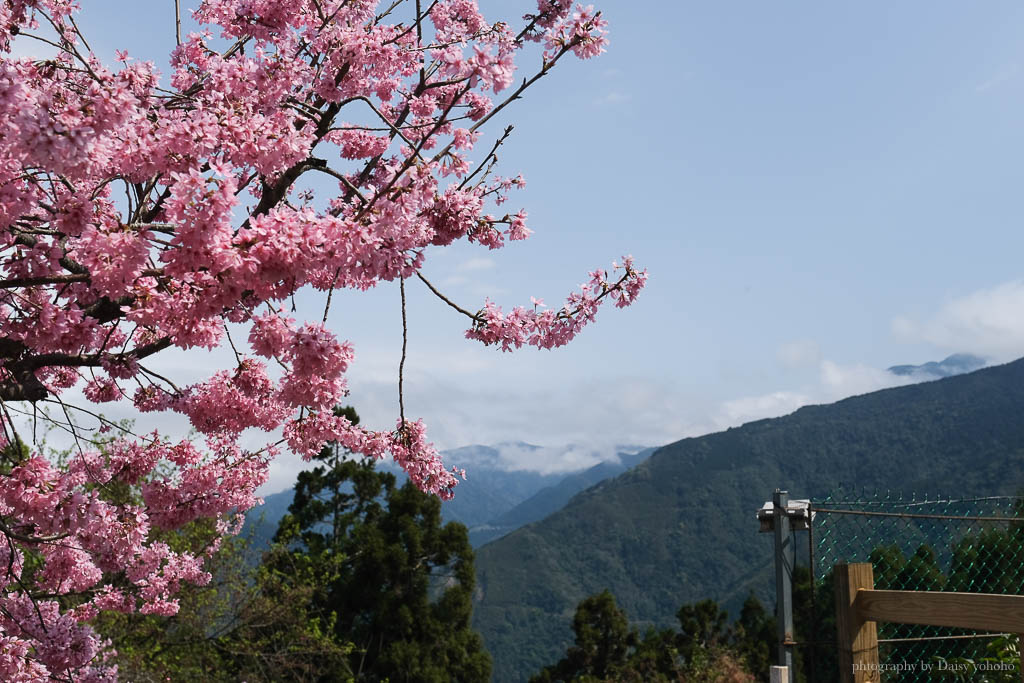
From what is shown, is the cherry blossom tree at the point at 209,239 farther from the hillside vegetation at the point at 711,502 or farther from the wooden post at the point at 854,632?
the hillside vegetation at the point at 711,502

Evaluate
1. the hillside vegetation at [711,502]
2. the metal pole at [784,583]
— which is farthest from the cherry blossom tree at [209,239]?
the hillside vegetation at [711,502]

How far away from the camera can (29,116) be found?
2.33m

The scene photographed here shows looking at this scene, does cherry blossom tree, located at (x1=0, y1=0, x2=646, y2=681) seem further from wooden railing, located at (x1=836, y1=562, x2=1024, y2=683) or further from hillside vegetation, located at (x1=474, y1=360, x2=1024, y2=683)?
hillside vegetation, located at (x1=474, y1=360, x2=1024, y2=683)

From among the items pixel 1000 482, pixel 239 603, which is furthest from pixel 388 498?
pixel 1000 482

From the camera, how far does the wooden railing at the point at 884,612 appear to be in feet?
9.67

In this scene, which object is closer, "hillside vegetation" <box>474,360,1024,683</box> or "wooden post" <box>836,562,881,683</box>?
"wooden post" <box>836,562,881,683</box>

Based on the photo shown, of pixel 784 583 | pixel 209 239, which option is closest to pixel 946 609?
pixel 784 583

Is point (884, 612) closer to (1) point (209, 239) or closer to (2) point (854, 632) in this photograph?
(2) point (854, 632)

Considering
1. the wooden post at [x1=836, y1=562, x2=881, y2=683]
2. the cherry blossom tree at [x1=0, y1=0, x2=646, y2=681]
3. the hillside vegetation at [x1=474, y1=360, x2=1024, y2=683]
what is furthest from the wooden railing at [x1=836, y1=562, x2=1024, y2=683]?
the hillside vegetation at [x1=474, y1=360, x2=1024, y2=683]

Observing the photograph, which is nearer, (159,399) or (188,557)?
(159,399)

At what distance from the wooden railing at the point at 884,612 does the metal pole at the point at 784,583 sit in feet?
1.03

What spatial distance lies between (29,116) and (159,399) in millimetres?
2051

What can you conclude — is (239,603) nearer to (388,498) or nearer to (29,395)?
(388,498)

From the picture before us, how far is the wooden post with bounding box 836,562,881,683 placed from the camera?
134 inches
